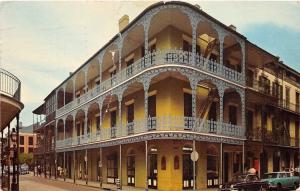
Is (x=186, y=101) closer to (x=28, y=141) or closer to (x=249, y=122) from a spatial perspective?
(x=249, y=122)

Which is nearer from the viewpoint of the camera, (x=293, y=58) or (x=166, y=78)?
(x=293, y=58)

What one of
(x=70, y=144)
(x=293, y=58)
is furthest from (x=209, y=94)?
(x=70, y=144)

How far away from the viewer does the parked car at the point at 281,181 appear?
20.4m

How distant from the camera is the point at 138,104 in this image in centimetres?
2342

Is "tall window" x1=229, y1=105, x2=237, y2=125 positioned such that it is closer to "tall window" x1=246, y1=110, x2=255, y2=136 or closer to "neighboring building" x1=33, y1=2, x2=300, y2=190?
"neighboring building" x1=33, y1=2, x2=300, y2=190

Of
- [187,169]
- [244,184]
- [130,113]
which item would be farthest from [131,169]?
[244,184]

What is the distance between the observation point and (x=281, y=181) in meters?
20.6

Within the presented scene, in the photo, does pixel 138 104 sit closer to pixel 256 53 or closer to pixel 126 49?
pixel 126 49

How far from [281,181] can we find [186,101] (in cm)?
641

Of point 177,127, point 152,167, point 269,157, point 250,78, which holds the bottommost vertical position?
point 152,167

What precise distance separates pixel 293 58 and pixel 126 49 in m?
12.6

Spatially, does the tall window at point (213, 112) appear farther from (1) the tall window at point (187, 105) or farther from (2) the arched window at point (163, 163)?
(2) the arched window at point (163, 163)

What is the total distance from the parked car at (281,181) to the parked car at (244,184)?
1.75 metres

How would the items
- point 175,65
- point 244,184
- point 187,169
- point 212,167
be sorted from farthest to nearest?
point 212,167 → point 187,169 → point 175,65 → point 244,184
